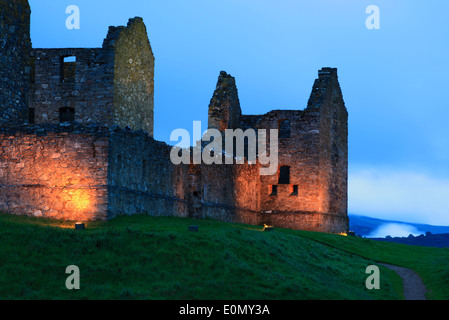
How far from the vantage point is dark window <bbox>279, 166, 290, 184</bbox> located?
43781mm

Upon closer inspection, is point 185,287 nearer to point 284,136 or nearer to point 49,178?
point 49,178

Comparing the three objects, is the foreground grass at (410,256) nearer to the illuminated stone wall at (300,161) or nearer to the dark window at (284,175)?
the illuminated stone wall at (300,161)

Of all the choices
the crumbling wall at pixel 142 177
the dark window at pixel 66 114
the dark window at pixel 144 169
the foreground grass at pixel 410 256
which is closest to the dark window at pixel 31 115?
the dark window at pixel 66 114

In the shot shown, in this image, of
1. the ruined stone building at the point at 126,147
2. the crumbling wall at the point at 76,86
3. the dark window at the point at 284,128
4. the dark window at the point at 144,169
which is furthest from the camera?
the dark window at the point at 284,128

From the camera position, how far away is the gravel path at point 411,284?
2305 cm

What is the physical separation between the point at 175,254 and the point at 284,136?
83.5 ft

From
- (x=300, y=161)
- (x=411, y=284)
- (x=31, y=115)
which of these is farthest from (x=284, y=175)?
(x=411, y=284)

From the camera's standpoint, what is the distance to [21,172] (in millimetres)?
26094

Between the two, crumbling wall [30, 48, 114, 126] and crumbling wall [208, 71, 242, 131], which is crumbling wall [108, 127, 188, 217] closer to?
crumbling wall [30, 48, 114, 126]

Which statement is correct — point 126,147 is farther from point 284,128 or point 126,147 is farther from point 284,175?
point 284,128

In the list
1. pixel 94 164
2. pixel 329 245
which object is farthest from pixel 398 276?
pixel 94 164

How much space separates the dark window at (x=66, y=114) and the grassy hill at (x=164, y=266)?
10.8 m

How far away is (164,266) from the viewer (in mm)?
19500
